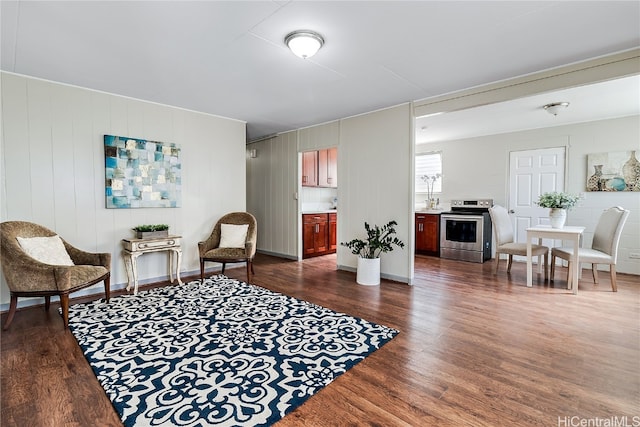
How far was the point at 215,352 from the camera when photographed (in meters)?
2.25

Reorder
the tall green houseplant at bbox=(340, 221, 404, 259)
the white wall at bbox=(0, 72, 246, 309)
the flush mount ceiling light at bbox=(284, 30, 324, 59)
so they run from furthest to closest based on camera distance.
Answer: the tall green houseplant at bbox=(340, 221, 404, 259), the white wall at bbox=(0, 72, 246, 309), the flush mount ceiling light at bbox=(284, 30, 324, 59)

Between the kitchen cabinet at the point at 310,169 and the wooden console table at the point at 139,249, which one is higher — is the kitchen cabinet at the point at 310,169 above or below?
above

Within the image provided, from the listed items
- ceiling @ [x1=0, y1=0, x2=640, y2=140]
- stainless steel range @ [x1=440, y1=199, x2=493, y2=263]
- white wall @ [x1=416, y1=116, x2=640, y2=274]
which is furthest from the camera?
stainless steel range @ [x1=440, y1=199, x2=493, y2=263]

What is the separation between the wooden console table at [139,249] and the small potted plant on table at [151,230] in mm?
75

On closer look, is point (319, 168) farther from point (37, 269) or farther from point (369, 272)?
point (37, 269)

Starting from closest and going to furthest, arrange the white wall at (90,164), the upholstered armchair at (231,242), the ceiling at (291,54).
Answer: the ceiling at (291,54)
the white wall at (90,164)
the upholstered armchair at (231,242)

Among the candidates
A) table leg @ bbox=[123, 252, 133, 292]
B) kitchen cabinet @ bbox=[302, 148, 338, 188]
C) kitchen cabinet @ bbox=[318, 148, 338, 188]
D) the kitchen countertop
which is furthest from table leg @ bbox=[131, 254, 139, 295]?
the kitchen countertop

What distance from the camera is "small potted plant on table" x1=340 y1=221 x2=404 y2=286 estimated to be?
4.11m

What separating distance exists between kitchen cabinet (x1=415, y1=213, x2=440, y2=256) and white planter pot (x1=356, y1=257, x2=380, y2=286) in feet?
8.28

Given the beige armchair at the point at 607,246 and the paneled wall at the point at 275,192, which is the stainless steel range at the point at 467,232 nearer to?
the beige armchair at the point at 607,246

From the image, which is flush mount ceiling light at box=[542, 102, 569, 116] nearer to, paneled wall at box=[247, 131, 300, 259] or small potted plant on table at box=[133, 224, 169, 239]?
paneled wall at box=[247, 131, 300, 259]

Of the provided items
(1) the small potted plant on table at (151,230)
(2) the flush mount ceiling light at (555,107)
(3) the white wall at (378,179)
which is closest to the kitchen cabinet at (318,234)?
(3) the white wall at (378,179)

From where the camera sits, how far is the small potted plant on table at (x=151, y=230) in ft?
12.4

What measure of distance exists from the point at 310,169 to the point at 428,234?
109 inches
